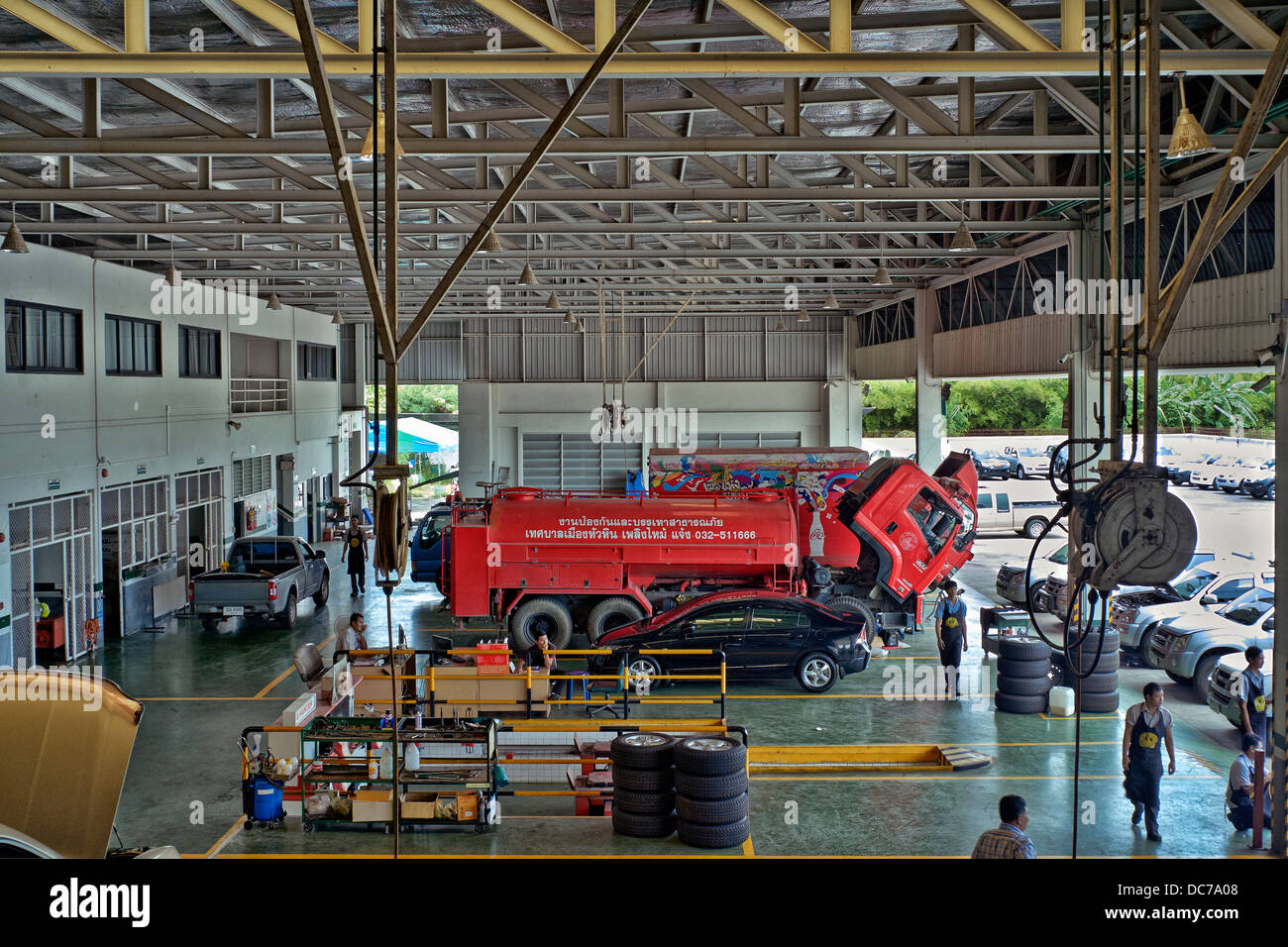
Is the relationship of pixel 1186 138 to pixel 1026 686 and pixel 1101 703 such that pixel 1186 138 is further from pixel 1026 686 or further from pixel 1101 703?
pixel 1101 703

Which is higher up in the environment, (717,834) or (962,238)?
(962,238)

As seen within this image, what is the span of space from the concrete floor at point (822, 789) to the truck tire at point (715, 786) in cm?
54

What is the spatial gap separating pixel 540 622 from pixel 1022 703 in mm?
8023

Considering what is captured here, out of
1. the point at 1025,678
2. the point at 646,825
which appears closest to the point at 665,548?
the point at 1025,678

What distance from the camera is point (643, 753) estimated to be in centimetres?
1012

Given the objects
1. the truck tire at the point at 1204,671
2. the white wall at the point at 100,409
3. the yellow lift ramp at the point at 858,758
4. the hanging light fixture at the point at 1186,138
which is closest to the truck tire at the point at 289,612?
the white wall at the point at 100,409

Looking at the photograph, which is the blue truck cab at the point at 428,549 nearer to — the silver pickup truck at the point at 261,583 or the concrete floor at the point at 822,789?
the silver pickup truck at the point at 261,583

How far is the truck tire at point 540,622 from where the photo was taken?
17.9 m

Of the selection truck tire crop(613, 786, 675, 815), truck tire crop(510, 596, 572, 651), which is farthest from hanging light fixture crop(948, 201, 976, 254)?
truck tire crop(613, 786, 675, 815)

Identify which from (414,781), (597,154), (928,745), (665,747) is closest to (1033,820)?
(928,745)

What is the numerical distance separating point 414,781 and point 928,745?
6.34 m

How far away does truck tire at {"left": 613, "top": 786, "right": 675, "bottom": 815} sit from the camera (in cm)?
1016

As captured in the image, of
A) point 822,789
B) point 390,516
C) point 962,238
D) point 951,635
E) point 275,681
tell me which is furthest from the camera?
point 275,681

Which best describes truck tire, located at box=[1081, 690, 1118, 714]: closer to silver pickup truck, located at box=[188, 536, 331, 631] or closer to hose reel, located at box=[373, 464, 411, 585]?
hose reel, located at box=[373, 464, 411, 585]
